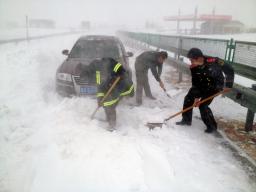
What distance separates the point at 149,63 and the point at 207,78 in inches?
77.0

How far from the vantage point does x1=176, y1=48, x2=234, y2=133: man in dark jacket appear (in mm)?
4977

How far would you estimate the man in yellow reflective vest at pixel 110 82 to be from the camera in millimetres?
4969

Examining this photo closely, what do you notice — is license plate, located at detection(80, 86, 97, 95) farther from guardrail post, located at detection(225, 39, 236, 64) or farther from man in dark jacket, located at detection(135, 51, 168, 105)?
guardrail post, located at detection(225, 39, 236, 64)

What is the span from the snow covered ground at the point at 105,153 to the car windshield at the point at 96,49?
1752 mm

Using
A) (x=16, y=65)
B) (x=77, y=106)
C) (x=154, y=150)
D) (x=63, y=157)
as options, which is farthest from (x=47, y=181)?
(x=16, y=65)

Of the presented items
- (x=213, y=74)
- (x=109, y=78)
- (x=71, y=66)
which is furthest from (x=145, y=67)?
(x=213, y=74)

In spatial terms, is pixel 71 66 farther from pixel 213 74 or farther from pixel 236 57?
pixel 236 57

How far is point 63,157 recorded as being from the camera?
13.2 feet

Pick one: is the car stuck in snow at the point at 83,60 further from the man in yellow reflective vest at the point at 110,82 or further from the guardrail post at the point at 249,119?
the guardrail post at the point at 249,119

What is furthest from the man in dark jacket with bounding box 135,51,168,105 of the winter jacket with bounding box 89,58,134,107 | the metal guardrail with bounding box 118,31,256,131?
the metal guardrail with bounding box 118,31,256,131

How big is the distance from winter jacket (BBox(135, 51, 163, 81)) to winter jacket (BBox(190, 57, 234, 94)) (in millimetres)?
1465

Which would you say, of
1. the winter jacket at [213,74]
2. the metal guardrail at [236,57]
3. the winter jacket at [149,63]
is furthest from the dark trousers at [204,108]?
the winter jacket at [149,63]

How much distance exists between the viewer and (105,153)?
413 cm

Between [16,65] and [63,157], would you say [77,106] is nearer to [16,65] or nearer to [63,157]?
[63,157]
